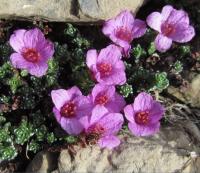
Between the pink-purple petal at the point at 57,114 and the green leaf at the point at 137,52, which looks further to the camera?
the green leaf at the point at 137,52

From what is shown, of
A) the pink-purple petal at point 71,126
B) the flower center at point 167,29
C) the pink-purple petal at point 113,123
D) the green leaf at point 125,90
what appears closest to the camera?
the pink-purple petal at point 71,126

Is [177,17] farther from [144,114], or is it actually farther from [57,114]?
[57,114]

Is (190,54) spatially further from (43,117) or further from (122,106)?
(43,117)

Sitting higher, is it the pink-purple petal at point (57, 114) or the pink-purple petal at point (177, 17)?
the pink-purple petal at point (177, 17)

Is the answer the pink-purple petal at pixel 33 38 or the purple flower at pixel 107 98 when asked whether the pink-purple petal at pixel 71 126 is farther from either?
the pink-purple petal at pixel 33 38

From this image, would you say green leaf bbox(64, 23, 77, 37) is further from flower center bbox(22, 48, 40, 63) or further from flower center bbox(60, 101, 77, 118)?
flower center bbox(60, 101, 77, 118)

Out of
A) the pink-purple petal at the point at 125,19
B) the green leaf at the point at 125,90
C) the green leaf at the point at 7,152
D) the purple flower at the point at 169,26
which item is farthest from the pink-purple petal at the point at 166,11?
the green leaf at the point at 7,152

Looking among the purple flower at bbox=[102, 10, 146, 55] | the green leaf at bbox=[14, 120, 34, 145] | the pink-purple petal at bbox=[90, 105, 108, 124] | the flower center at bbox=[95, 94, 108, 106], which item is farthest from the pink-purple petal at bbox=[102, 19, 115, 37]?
the green leaf at bbox=[14, 120, 34, 145]
